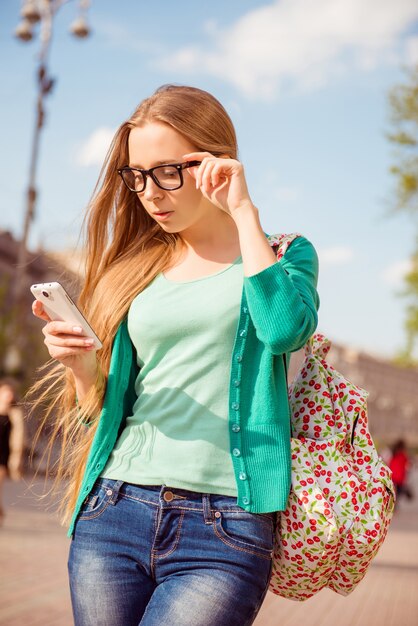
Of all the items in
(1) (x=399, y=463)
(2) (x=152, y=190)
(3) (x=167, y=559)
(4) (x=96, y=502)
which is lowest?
(1) (x=399, y=463)

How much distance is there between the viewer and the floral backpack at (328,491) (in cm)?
232

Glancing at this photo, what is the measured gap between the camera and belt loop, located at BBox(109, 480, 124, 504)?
7.67ft

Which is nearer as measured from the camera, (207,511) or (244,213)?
(207,511)

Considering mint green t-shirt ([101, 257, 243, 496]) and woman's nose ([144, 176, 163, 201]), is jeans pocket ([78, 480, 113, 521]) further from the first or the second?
woman's nose ([144, 176, 163, 201])

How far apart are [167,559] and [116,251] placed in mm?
1039

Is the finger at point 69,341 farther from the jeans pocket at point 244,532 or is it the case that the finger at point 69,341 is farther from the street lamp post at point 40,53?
the street lamp post at point 40,53

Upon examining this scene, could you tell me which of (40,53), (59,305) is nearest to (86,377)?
(59,305)

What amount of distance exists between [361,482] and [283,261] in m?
0.62

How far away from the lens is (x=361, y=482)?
2.42 m

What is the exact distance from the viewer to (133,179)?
8.55 feet

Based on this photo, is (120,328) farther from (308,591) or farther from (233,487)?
(308,591)

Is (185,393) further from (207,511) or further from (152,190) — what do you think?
(152,190)

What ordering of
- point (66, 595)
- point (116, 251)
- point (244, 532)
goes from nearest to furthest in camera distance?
1. point (244, 532)
2. point (116, 251)
3. point (66, 595)

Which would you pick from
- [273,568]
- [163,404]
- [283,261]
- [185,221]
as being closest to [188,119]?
[185,221]
